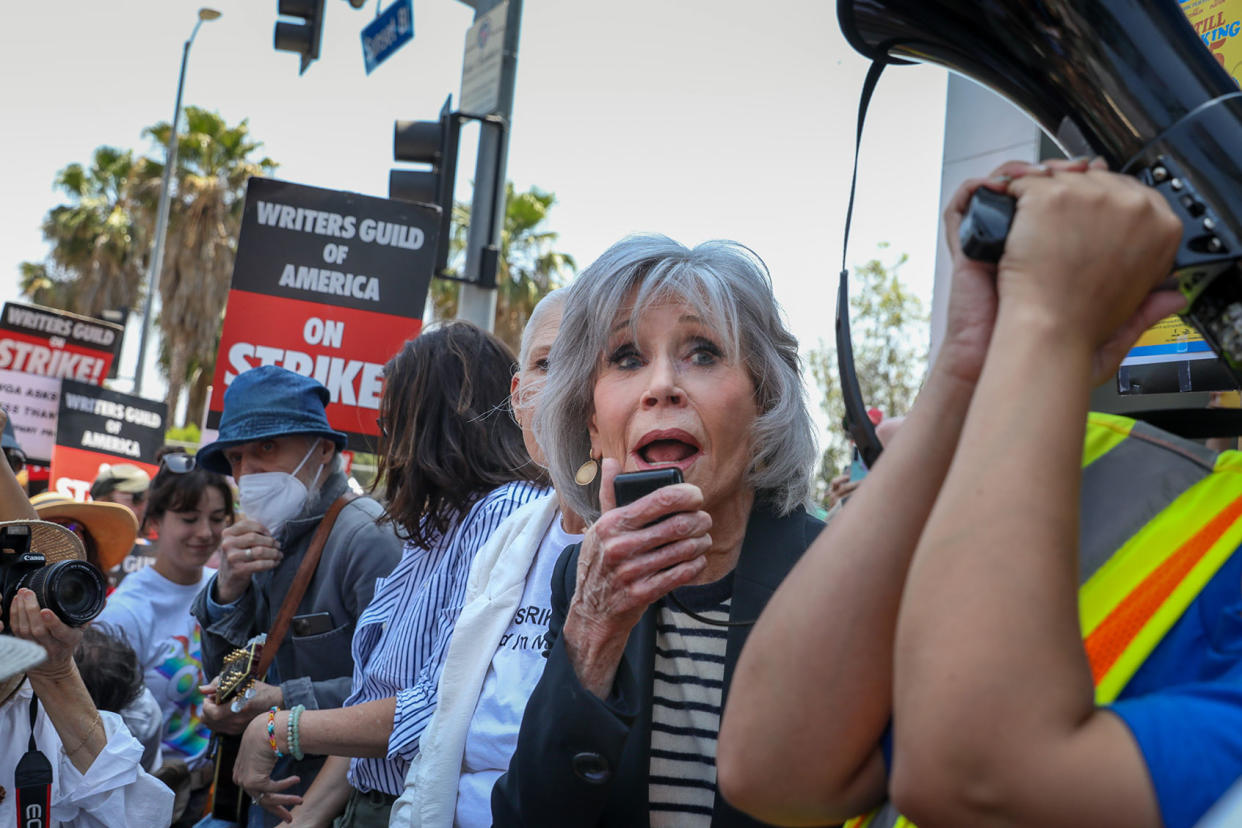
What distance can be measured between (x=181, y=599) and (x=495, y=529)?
3233 millimetres

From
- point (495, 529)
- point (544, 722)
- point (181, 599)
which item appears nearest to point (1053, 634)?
point (544, 722)

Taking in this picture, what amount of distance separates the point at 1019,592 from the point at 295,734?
8.17ft

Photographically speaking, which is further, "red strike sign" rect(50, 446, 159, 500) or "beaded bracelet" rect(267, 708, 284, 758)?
"red strike sign" rect(50, 446, 159, 500)

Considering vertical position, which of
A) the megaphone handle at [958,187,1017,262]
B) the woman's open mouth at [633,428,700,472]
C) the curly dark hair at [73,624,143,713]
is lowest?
the curly dark hair at [73,624,143,713]

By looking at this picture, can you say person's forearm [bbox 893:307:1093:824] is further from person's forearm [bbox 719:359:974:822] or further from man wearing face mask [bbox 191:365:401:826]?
man wearing face mask [bbox 191:365:401:826]

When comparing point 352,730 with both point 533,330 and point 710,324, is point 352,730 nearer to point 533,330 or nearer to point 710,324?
point 533,330

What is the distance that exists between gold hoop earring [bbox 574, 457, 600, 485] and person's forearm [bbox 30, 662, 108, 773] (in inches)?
68.6

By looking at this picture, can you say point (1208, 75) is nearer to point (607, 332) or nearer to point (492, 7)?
point (607, 332)

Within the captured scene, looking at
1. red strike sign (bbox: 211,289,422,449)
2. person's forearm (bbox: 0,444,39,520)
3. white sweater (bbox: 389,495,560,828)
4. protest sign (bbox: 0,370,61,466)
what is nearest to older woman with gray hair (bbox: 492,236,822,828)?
white sweater (bbox: 389,495,560,828)

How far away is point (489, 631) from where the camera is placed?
2.36 m

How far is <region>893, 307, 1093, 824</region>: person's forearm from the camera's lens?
855 millimetres

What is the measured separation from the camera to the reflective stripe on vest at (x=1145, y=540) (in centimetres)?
95

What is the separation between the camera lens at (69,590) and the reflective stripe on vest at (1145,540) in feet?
7.85

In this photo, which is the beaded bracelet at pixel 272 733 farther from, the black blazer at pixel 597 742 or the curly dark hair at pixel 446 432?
the black blazer at pixel 597 742
